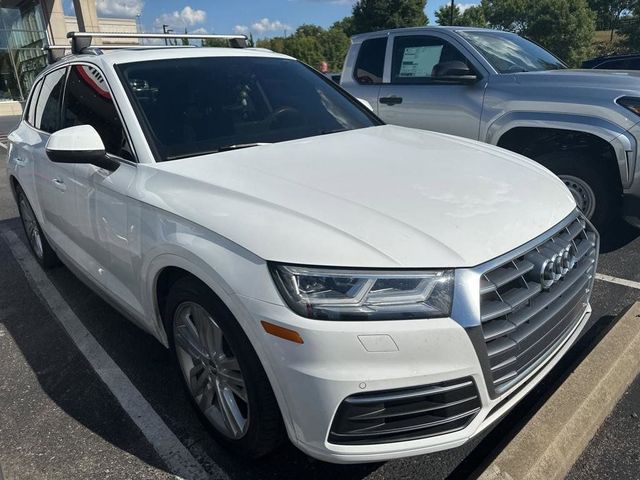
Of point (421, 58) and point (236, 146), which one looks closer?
point (236, 146)

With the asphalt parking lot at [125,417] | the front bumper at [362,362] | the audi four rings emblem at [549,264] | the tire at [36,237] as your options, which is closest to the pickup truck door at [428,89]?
the asphalt parking lot at [125,417]

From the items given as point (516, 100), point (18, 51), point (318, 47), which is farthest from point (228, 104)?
point (318, 47)

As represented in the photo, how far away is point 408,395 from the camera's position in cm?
177

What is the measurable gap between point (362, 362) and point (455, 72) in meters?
4.27

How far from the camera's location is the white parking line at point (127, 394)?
2.33m

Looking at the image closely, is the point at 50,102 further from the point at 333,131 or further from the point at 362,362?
the point at 362,362

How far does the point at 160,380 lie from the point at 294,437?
135cm

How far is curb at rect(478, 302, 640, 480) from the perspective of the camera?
2016 millimetres

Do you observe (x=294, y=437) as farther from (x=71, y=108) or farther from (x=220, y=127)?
(x=71, y=108)

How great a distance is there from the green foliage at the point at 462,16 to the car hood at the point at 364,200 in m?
49.8

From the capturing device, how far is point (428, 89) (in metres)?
5.61

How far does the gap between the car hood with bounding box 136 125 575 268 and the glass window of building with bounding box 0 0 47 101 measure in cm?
2887

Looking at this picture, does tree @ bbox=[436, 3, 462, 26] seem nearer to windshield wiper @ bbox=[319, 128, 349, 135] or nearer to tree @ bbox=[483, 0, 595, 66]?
tree @ bbox=[483, 0, 595, 66]

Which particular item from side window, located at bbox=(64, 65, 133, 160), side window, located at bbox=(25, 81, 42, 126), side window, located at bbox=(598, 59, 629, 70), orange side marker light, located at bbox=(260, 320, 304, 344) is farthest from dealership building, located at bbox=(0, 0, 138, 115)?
orange side marker light, located at bbox=(260, 320, 304, 344)
